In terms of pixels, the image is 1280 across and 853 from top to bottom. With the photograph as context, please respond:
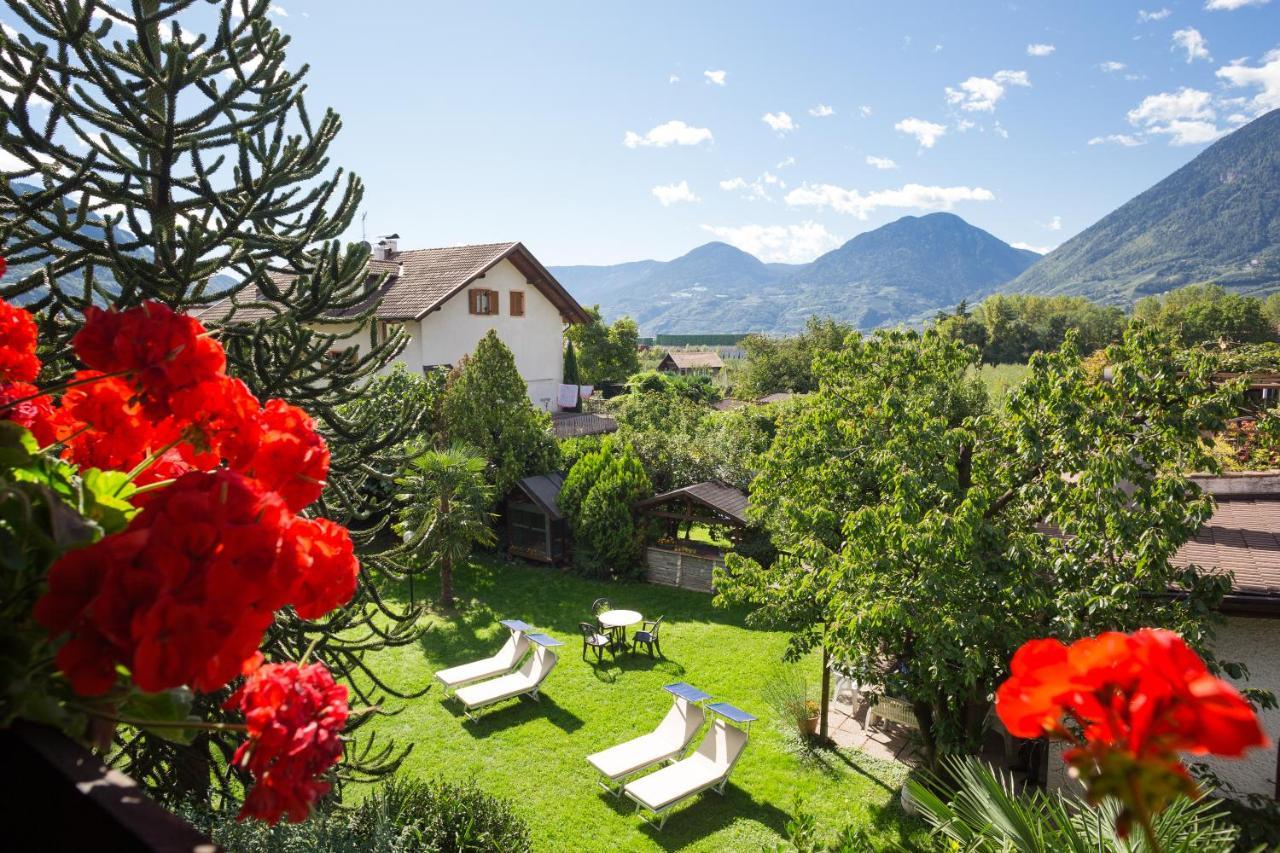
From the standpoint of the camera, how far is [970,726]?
8.60 meters

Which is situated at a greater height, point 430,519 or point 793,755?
point 430,519

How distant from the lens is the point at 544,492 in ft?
62.8

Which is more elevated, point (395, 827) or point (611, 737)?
point (395, 827)

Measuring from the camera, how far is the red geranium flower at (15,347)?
157 cm

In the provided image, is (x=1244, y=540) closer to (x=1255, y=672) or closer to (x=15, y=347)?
(x=1255, y=672)

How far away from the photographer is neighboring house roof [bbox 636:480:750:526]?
17281mm

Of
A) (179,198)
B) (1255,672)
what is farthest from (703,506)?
(179,198)

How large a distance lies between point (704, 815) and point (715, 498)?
30.5ft

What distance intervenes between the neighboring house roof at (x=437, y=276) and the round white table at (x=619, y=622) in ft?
46.0

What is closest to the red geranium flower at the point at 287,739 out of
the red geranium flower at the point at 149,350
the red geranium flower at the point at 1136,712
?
the red geranium flower at the point at 149,350

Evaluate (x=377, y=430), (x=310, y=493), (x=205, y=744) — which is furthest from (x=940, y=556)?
(x=310, y=493)

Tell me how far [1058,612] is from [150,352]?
26.1ft

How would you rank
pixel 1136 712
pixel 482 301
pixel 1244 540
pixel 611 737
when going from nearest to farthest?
1. pixel 1136 712
2. pixel 1244 540
3. pixel 611 737
4. pixel 482 301

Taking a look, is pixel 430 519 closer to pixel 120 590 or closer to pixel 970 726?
pixel 120 590
